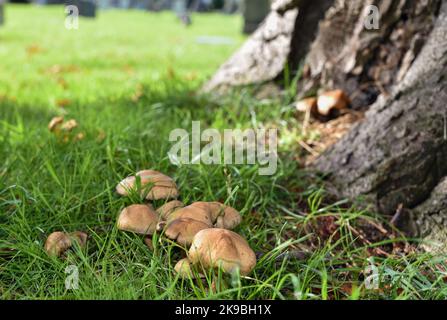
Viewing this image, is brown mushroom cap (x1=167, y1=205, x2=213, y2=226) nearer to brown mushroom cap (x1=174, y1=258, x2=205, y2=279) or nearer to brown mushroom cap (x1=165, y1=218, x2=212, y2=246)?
brown mushroom cap (x1=165, y1=218, x2=212, y2=246)

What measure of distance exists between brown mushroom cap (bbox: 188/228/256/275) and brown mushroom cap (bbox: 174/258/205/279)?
4 cm

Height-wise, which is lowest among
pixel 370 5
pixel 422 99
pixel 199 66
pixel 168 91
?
pixel 199 66

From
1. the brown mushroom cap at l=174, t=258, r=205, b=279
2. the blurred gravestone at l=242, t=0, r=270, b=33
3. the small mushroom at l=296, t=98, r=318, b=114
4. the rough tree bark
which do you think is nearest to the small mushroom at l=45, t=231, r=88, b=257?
the brown mushroom cap at l=174, t=258, r=205, b=279

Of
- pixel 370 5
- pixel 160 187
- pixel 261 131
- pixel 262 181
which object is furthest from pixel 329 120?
pixel 160 187

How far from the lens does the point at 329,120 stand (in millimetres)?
3551

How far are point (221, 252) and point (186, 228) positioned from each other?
0.22 meters

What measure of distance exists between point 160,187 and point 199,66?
14.7 ft

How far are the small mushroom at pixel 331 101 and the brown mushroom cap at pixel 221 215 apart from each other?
1.43 m

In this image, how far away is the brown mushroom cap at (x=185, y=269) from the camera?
1.94 meters

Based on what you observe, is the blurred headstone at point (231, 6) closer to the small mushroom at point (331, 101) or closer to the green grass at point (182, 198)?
the green grass at point (182, 198)

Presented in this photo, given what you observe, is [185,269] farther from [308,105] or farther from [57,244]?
[308,105]

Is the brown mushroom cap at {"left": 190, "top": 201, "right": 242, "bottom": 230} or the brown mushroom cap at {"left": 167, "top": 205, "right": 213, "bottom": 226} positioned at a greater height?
the brown mushroom cap at {"left": 167, "top": 205, "right": 213, "bottom": 226}

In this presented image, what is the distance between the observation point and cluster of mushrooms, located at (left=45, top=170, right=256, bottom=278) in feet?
6.09
